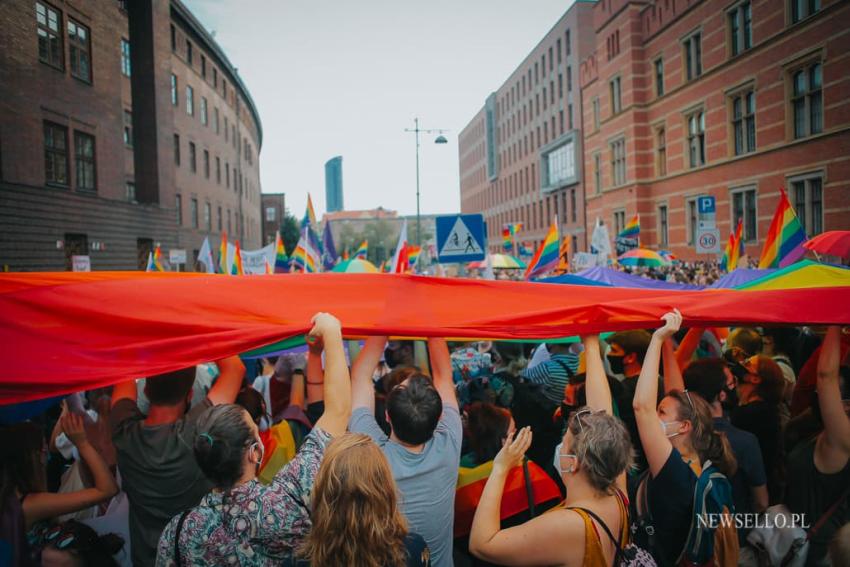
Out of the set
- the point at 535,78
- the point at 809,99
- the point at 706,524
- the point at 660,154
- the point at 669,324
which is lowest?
the point at 706,524

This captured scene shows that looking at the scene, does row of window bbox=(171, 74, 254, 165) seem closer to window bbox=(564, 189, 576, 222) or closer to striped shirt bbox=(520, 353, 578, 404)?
window bbox=(564, 189, 576, 222)

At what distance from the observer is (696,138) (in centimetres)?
3134

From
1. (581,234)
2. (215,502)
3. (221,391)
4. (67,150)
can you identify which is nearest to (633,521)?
(215,502)

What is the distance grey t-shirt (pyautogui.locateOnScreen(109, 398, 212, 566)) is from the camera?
3137 mm

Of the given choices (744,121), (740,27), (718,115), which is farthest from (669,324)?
(718,115)

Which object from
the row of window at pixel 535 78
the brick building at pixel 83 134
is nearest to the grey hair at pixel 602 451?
the brick building at pixel 83 134

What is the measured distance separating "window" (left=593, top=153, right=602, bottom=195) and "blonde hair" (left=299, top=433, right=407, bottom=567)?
41.9 metres

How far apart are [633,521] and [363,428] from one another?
5.02 ft

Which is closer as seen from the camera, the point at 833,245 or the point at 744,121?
the point at 833,245

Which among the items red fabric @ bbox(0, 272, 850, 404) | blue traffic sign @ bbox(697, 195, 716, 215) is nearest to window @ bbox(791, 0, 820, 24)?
blue traffic sign @ bbox(697, 195, 716, 215)

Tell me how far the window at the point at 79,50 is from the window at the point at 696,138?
26.5 metres

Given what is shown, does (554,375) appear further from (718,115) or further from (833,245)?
(718,115)

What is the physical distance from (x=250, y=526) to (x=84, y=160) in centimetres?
2094

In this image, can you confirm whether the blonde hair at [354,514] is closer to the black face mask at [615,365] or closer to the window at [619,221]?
the black face mask at [615,365]
